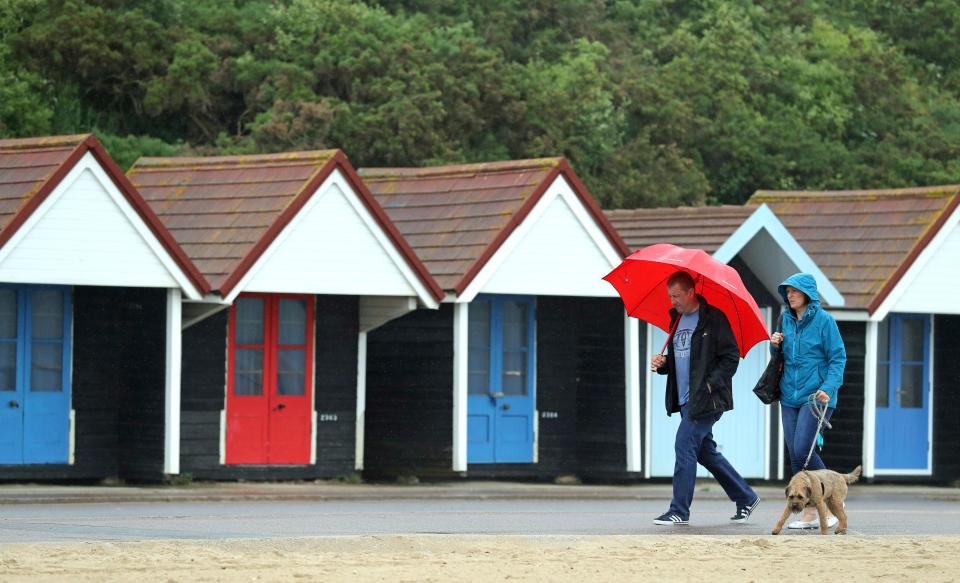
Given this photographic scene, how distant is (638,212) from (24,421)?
10.2 metres

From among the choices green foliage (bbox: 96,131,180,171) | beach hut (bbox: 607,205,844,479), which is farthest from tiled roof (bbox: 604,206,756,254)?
green foliage (bbox: 96,131,180,171)

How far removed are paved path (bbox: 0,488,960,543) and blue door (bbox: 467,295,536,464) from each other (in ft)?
11.9

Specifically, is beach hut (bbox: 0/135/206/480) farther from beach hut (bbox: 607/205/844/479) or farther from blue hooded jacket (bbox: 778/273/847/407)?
blue hooded jacket (bbox: 778/273/847/407)

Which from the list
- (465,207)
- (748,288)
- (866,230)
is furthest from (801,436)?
(866,230)

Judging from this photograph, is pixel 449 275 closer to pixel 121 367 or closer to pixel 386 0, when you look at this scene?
pixel 121 367

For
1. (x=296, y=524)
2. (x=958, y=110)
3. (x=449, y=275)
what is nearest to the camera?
(x=296, y=524)

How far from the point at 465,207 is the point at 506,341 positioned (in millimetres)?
1851

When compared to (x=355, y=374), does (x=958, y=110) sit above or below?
above

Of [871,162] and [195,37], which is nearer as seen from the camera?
[195,37]

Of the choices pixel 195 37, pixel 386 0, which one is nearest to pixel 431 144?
pixel 195 37

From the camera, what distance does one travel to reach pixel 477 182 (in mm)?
25062

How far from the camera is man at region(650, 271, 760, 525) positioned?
594 inches

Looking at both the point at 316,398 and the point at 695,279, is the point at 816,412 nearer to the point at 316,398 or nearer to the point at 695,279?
the point at 695,279

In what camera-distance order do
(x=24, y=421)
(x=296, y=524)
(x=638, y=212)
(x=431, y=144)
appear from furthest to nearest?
(x=431, y=144) → (x=638, y=212) → (x=24, y=421) → (x=296, y=524)
